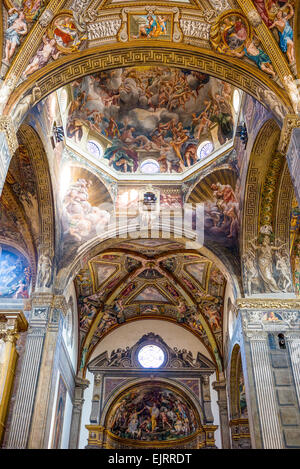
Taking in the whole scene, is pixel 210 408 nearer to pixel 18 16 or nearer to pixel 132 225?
pixel 132 225

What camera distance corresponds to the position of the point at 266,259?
14.5 metres

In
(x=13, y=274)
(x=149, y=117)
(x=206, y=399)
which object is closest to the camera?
(x=13, y=274)

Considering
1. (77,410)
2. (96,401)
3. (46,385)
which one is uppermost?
(96,401)

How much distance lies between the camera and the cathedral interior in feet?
32.3

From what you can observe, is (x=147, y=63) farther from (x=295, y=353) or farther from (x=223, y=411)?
(x=223, y=411)

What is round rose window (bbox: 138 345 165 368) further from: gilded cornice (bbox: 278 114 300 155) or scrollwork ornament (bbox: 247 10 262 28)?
scrollwork ornament (bbox: 247 10 262 28)

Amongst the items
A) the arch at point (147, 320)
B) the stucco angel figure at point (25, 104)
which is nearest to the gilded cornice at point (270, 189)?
the stucco angel figure at point (25, 104)

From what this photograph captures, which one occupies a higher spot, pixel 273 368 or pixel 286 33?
pixel 286 33

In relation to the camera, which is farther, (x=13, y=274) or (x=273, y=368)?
(x=13, y=274)

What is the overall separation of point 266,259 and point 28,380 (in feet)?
27.2

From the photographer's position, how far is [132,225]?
54.2 ft

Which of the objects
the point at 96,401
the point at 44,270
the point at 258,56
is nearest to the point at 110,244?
the point at 44,270

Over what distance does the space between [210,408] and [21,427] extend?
36.1ft

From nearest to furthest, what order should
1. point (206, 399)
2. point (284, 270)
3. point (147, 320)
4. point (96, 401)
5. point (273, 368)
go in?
point (273, 368)
point (284, 270)
point (96, 401)
point (206, 399)
point (147, 320)
